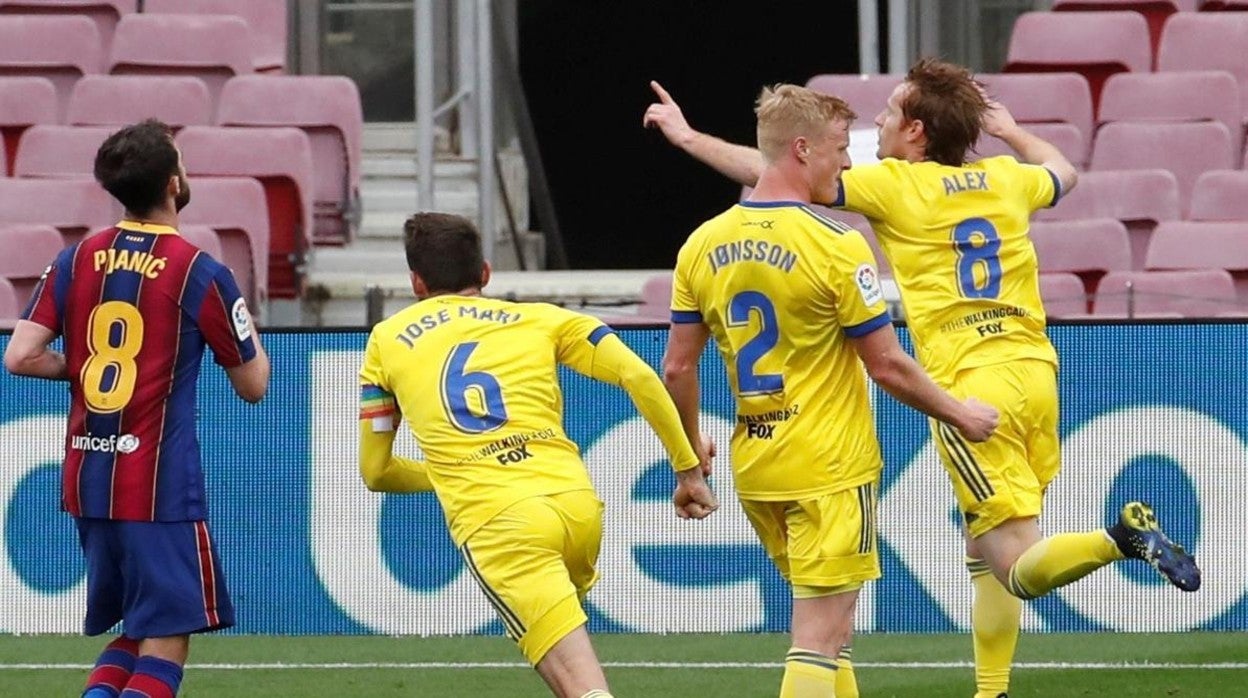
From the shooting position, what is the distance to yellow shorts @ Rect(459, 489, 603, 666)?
5.11 m

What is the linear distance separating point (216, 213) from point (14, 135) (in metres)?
1.91

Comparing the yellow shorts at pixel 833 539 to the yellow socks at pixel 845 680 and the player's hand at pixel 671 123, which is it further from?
the player's hand at pixel 671 123

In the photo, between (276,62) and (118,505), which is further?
(276,62)

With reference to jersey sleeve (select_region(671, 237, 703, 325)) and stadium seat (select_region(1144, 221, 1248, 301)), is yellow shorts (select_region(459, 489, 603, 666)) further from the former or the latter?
stadium seat (select_region(1144, 221, 1248, 301))

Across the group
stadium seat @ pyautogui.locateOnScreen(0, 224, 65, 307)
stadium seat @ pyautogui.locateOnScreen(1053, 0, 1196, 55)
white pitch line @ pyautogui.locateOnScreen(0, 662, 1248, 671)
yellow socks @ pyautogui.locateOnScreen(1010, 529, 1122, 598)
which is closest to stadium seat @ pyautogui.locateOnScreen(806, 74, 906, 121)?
stadium seat @ pyautogui.locateOnScreen(1053, 0, 1196, 55)

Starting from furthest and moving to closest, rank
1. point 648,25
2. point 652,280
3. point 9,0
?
point 648,25
point 9,0
point 652,280

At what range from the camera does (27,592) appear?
8641 millimetres

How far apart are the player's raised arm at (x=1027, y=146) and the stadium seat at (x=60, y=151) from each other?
264 inches

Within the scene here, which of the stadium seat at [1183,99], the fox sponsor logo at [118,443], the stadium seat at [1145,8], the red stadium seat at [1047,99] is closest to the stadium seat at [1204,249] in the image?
the stadium seat at [1183,99]

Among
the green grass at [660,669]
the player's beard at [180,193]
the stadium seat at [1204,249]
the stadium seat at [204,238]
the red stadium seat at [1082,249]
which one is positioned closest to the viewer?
the player's beard at [180,193]

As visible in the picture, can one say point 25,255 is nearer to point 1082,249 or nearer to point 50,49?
point 50,49

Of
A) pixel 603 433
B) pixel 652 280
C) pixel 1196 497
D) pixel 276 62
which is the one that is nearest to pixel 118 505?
pixel 603 433

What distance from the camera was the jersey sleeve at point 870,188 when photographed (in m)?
5.98

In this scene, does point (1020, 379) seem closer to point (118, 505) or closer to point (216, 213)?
point (118, 505)
